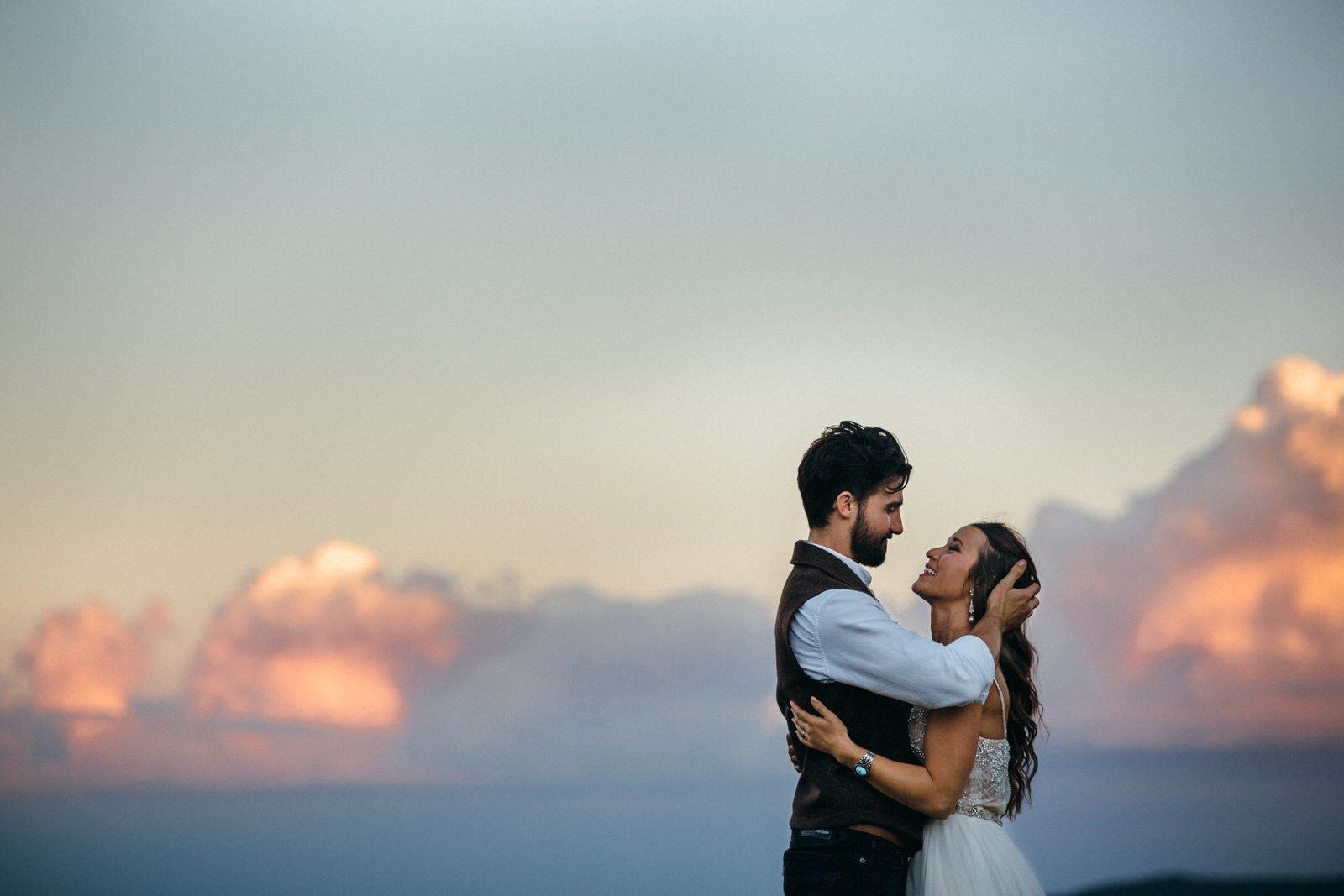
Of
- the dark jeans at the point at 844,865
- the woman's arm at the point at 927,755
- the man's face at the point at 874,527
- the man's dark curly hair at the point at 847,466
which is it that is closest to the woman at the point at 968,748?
the woman's arm at the point at 927,755

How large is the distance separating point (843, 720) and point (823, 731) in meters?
0.10

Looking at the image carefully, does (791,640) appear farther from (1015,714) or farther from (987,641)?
(1015,714)

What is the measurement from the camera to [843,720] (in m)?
3.43

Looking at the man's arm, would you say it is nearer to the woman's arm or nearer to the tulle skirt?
the woman's arm

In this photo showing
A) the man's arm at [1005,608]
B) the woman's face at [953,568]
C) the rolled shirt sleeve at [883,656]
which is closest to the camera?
the rolled shirt sleeve at [883,656]

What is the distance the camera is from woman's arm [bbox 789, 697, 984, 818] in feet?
10.9

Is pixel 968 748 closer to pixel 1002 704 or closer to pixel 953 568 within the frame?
pixel 1002 704

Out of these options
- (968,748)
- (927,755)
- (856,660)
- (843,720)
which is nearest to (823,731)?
(843,720)

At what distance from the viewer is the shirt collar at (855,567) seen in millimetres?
3588

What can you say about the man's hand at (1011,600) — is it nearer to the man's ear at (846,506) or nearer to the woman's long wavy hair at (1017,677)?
the woman's long wavy hair at (1017,677)

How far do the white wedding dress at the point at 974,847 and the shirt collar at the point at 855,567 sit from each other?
17.0 inches

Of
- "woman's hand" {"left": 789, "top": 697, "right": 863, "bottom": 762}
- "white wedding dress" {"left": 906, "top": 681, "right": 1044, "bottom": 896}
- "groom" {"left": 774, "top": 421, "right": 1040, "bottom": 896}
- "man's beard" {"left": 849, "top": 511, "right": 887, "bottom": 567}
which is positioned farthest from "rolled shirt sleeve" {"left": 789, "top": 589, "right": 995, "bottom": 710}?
"white wedding dress" {"left": 906, "top": 681, "right": 1044, "bottom": 896}

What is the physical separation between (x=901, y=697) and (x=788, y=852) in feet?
1.98

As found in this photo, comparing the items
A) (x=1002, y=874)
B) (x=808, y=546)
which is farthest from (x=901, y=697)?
(x=1002, y=874)
